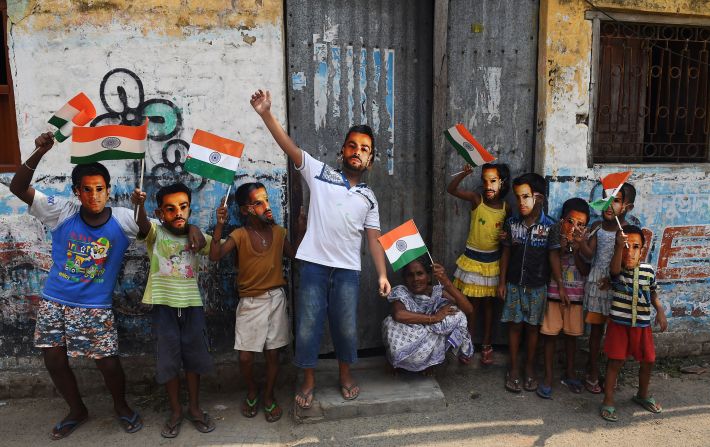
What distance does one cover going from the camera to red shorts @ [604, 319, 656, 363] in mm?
3533

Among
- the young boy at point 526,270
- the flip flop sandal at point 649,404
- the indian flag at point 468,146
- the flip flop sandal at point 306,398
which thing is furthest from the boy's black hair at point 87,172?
the flip flop sandal at point 649,404

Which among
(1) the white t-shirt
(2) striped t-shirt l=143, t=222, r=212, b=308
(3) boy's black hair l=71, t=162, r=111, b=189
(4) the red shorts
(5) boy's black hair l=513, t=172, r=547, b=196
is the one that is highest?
(3) boy's black hair l=71, t=162, r=111, b=189

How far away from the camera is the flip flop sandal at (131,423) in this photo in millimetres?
3426

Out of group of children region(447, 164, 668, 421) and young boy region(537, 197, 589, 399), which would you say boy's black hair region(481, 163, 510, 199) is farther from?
young boy region(537, 197, 589, 399)

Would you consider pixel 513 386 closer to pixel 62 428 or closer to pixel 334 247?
pixel 334 247

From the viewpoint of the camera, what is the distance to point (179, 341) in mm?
3383

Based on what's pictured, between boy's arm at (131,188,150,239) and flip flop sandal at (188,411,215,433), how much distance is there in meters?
1.21

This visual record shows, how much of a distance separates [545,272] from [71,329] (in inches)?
124

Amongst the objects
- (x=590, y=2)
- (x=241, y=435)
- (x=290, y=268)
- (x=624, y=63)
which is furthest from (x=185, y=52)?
(x=624, y=63)

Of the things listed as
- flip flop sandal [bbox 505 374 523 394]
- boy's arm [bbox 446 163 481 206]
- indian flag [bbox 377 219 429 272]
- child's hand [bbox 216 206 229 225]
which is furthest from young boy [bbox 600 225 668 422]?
child's hand [bbox 216 206 229 225]

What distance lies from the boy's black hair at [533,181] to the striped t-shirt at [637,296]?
0.81 m

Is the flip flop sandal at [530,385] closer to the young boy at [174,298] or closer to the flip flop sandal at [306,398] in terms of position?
the flip flop sandal at [306,398]

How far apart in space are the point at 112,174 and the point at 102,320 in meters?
1.04

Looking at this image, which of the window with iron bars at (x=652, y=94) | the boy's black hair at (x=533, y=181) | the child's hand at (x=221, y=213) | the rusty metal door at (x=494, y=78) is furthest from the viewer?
the window with iron bars at (x=652, y=94)
